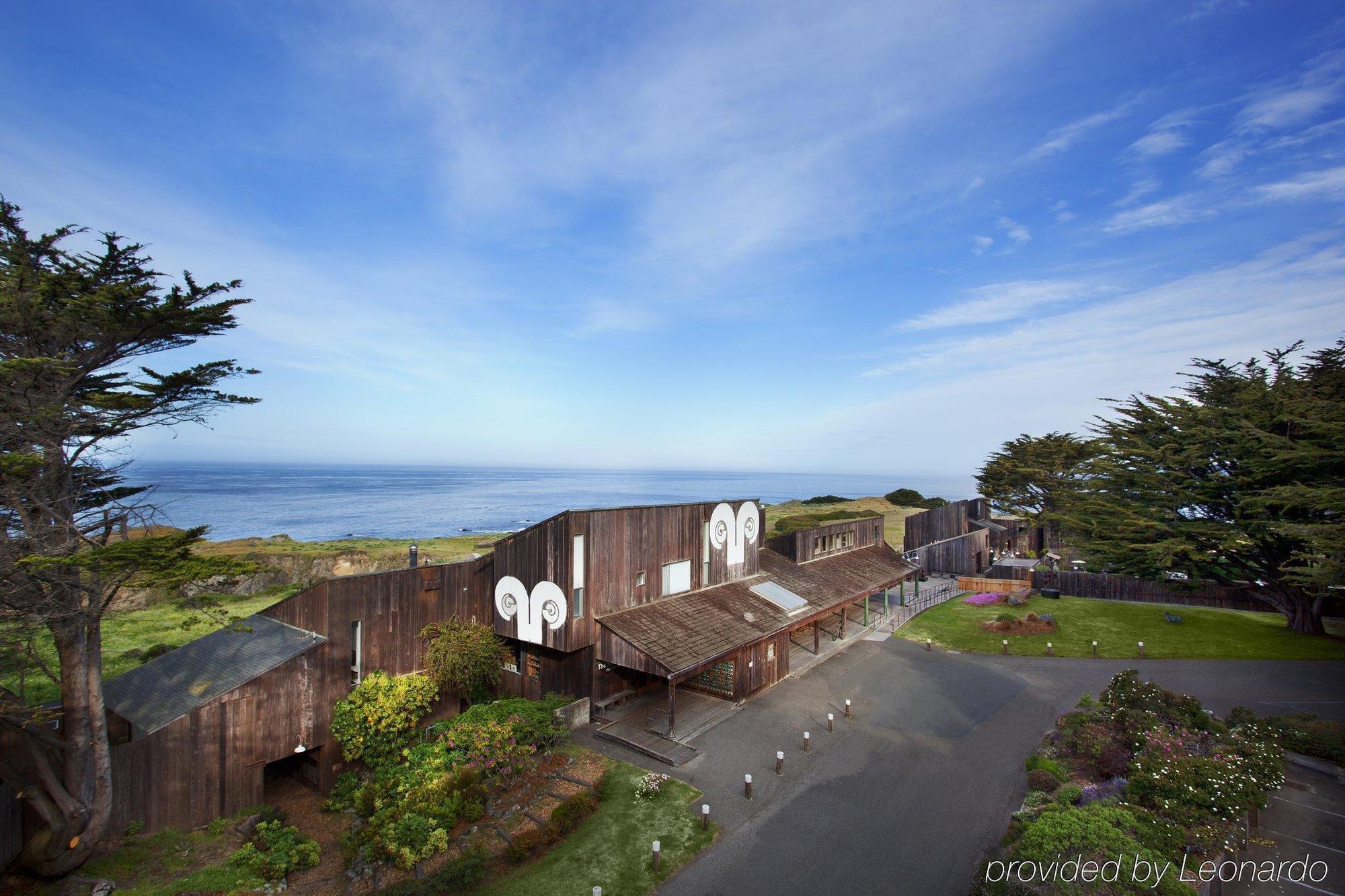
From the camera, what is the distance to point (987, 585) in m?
38.1

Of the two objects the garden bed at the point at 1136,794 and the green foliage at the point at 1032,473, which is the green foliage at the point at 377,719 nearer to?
the garden bed at the point at 1136,794

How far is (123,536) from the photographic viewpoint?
1148cm

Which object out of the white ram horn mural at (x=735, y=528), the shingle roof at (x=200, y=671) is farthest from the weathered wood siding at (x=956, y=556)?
the shingle roof at (x=200, y=671)

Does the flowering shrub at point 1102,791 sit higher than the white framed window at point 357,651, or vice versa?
the white framed window at point 357,651

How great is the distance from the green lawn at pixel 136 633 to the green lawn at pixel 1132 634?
3259 centimetres

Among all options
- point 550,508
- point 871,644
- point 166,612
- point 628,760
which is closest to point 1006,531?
point 871,644

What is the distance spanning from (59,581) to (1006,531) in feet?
200

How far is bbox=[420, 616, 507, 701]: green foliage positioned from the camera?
740 inches

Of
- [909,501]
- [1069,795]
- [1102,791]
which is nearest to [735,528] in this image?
[1069,795]

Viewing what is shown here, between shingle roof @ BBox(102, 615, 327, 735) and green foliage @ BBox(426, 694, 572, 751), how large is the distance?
4.90m

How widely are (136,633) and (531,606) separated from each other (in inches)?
812

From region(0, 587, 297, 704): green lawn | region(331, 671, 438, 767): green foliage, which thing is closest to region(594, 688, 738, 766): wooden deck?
region(331, 671, 438, 767): green foliage

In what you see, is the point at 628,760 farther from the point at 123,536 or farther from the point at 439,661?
the point at 123,536

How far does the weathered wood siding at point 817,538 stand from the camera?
95.0 ft
